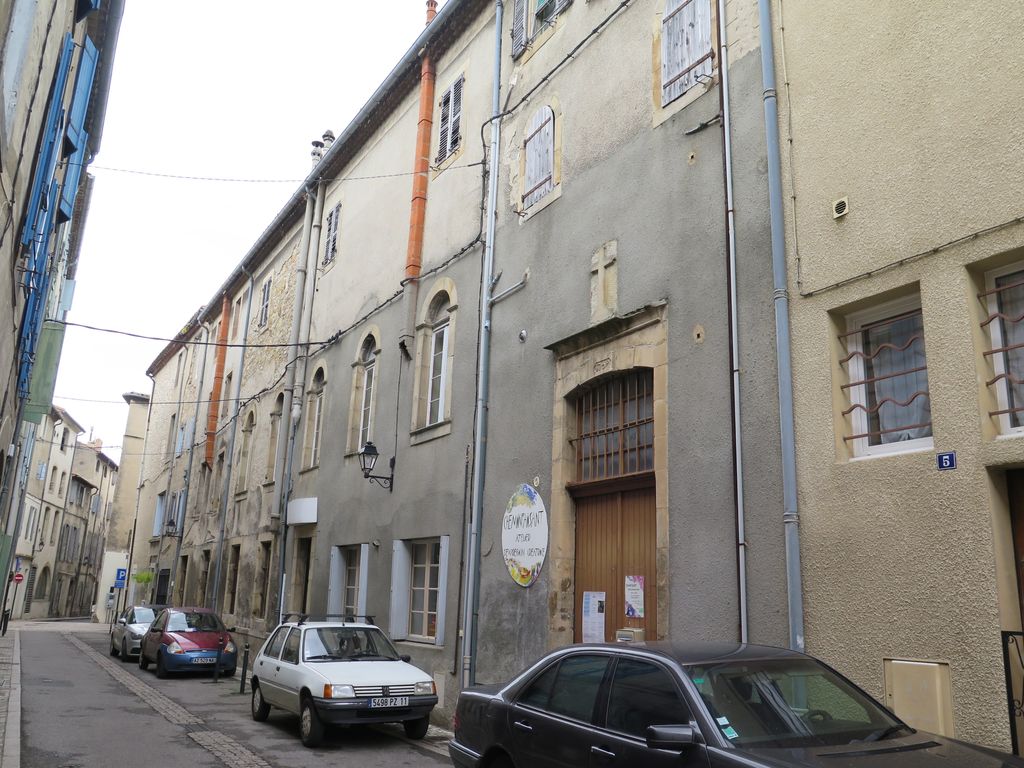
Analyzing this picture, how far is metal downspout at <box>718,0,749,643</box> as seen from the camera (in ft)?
23.0

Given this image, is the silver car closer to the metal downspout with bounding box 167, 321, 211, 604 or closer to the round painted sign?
the metal downspout with bounding box 167, 321, 211, 604

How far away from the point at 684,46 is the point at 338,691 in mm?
7997

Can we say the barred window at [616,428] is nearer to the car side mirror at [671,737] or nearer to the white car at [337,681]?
the white car at [337,681]

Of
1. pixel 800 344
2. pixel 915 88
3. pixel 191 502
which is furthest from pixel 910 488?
pixel 191 502

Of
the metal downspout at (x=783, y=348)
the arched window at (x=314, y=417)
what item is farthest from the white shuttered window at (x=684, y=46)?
the arched window at (x=314, y=417)

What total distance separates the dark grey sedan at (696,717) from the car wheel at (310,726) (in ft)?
14.6

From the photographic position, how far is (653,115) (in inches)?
369

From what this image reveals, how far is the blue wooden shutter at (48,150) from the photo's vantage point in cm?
992

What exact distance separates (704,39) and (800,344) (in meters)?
3.82

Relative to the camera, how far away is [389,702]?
9.47 metres

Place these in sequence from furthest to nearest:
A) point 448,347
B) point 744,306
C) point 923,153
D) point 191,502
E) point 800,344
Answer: point 191,502
point 448,347
point 744,306
point 800,344
point 923,153

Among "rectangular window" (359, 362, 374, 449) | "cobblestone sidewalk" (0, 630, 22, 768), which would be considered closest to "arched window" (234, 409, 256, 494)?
"cobblestone sidewalk" (0, 630, 22, 768)

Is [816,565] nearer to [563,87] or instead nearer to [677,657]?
[677,657]

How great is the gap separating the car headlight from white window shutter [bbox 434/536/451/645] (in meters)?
2.36
